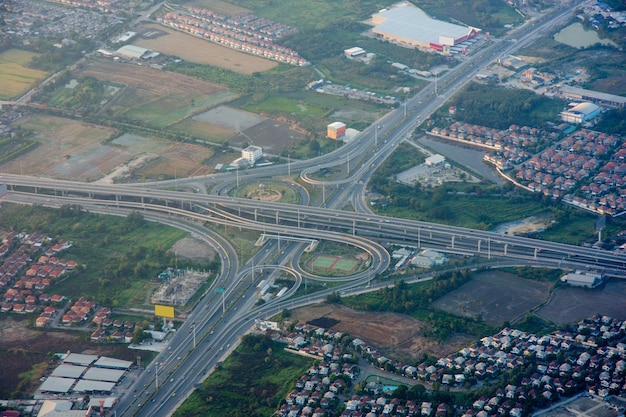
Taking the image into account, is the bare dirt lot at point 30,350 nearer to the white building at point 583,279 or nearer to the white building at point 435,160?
the white building at point 583,279

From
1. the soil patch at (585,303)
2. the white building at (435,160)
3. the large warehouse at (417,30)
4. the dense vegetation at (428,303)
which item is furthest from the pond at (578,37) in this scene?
the dense vegetation at (428,303)

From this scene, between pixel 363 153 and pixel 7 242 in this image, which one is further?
pixel 363 153

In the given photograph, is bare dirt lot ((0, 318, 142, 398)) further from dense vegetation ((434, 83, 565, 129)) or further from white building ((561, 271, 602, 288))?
dense vegetation ((434, 83, 565, 129))

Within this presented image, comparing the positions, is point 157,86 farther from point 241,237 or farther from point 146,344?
point 146,344

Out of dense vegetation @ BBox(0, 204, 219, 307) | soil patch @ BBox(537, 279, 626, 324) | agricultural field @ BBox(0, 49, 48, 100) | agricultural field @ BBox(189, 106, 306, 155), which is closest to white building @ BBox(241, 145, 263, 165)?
agricultural field @ BBox(189, 106, 306, 155)

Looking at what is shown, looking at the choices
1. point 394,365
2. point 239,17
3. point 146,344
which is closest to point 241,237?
point 146,344

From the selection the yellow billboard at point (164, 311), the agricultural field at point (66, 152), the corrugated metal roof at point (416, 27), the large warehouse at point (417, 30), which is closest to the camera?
the yellow billboard at point (164, 311)
